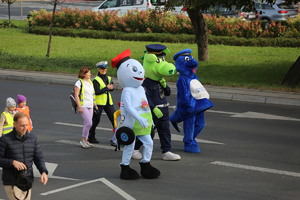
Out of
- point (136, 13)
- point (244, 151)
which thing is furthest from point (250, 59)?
point (244, 151)

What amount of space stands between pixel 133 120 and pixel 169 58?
1574 centimetres

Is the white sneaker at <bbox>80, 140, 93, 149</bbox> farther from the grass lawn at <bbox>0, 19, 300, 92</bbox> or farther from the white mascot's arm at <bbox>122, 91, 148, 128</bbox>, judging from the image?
the grass lawn at <bbox>0, 19, 300, 92</bbox>

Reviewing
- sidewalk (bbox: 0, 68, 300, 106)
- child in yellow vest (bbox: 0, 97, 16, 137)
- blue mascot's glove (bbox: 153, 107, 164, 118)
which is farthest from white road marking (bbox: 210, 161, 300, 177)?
sidewalk (bbox: 0, 68, 300, 106)

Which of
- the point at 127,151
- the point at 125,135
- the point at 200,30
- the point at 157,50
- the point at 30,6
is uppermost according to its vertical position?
the point at 157,50

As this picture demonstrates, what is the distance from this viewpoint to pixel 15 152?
23.6 feet

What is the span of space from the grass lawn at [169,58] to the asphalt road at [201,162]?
5.03m

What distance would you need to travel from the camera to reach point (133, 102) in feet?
32.6

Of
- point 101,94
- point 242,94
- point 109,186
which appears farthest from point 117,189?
point 242,94

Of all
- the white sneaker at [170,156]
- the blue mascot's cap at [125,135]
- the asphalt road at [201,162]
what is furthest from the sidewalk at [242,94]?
the blue mascot's cap at [125,135]

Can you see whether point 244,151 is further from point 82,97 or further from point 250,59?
point 250,59

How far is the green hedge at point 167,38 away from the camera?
96.9 feet

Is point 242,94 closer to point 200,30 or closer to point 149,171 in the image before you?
point 200,30

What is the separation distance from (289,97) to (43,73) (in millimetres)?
8521

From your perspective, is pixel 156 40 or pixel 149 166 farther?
pixel 156 40
